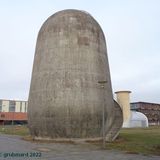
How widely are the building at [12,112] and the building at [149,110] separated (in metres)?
49.3

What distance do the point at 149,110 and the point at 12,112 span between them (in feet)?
205

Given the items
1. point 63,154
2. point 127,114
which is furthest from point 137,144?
point 127,114

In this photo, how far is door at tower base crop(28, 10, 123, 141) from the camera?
2584cm

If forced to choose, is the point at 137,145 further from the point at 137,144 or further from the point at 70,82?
the point at 70,82

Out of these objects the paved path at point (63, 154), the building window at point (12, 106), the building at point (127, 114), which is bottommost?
the paved path at point (63, 154)

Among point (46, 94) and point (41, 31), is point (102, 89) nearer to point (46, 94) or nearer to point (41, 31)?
point (46, 94)

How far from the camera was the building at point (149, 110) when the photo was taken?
138 metres

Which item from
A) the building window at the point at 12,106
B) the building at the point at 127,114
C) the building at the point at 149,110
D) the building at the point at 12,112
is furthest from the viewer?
the building at the point at 149,110

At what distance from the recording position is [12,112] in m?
127

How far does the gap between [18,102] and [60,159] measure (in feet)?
409

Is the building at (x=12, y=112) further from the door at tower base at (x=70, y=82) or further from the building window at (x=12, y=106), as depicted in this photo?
the door at tower base at (x=70, y=82)

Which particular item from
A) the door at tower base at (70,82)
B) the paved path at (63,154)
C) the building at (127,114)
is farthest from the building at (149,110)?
the paved path at (63,154)

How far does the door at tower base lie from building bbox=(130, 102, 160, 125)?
363 ft

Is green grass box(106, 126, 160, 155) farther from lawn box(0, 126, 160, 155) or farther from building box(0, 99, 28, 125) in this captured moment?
building box(0, 99, 28, 125)
